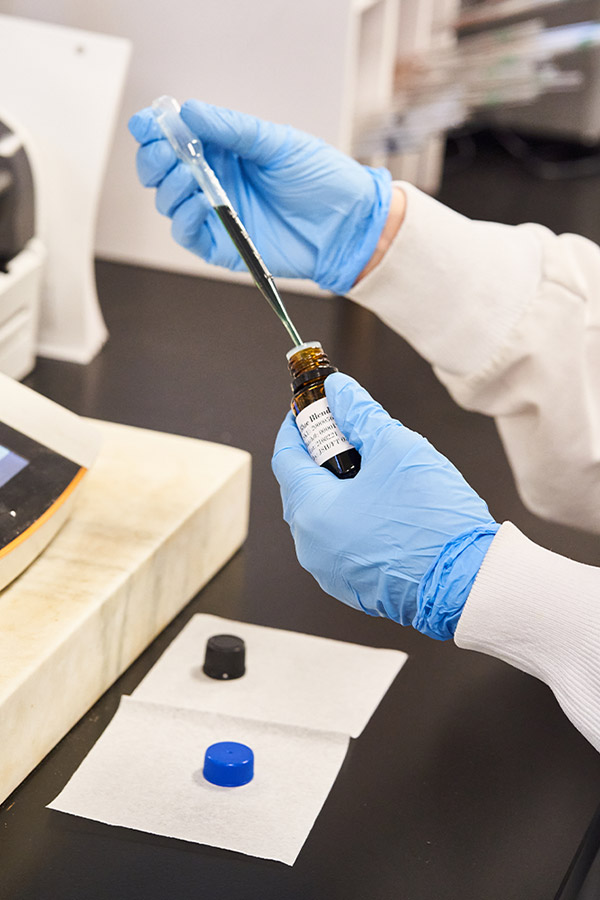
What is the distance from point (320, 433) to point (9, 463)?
0.29 m

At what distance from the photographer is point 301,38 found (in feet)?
5.76

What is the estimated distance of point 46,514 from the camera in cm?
93

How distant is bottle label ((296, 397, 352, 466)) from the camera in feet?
2.75

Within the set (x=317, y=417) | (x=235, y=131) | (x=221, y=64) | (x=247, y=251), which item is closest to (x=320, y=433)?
(x=317, y=417)

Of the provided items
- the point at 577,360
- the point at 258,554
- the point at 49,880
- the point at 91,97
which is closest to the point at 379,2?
the point at 91,97

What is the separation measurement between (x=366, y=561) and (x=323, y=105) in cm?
117

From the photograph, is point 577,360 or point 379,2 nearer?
point 577,360

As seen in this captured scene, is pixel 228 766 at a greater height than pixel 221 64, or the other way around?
pixel 221 64

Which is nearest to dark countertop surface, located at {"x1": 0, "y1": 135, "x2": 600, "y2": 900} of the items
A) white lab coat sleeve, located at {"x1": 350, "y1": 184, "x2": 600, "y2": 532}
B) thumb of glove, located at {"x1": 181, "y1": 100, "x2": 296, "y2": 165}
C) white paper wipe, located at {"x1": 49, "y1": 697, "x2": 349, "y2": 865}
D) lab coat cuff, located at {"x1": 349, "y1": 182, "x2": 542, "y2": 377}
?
white paper wipe, located at {"x1": 49, "y1": 697, "x2": 349, "y2": 865}

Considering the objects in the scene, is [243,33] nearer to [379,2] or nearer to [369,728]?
[379,2]

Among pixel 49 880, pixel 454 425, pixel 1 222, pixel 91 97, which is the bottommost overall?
pixel 454 425

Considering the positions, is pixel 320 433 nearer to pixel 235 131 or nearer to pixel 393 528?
pixel 393 528

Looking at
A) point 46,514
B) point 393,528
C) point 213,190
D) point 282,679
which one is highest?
point 213,190

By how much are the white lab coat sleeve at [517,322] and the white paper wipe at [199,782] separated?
0.42 meters
